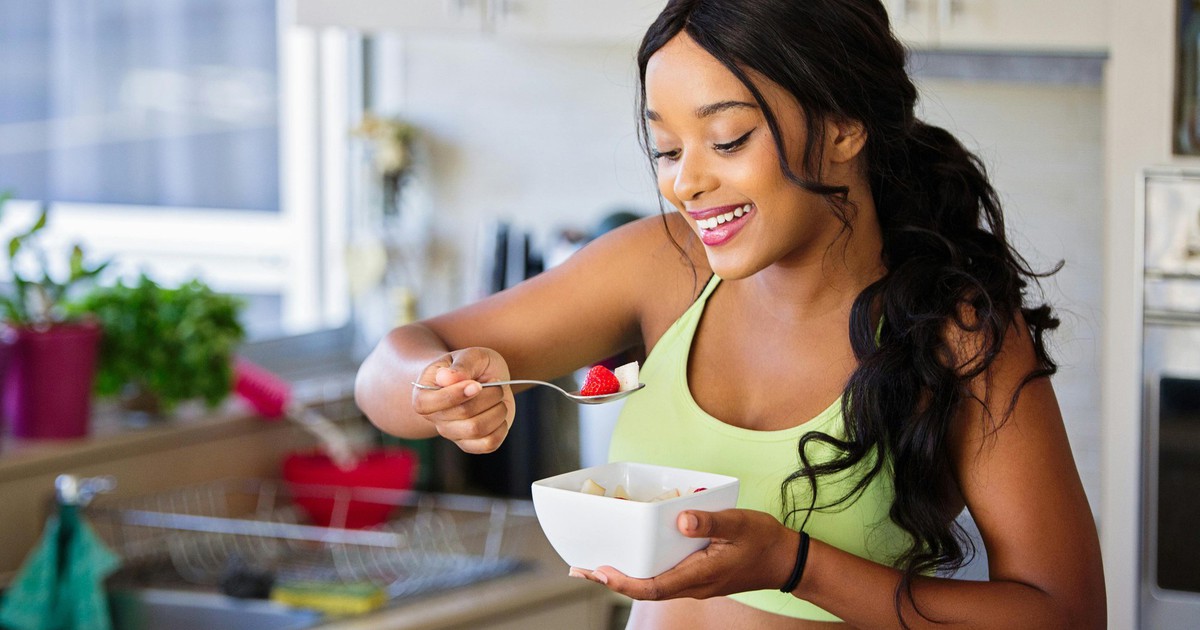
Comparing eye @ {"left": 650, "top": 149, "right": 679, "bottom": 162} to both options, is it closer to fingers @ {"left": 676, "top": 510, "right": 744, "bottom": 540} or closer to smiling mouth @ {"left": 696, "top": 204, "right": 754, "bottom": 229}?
smiling mouth @ {"left": 696, "top": 204, "right": 754, "bottom": 229}

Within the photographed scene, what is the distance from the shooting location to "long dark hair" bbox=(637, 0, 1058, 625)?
1181 mm

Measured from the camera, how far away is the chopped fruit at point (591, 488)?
1.14 m

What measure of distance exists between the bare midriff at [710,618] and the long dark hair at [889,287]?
0.11 meters

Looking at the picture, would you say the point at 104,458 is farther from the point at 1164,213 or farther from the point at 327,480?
the point at 1164,213

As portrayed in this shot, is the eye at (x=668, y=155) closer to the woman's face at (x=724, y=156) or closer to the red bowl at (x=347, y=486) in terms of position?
the woman's face at (x=724, y=156)

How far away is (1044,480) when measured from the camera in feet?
3.85

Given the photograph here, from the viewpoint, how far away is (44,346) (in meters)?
2.23


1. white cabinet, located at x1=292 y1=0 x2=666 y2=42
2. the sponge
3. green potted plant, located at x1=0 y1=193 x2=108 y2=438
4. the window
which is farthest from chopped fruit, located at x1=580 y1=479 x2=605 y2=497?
the window

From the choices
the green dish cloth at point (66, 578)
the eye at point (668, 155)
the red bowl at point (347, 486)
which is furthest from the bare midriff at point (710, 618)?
the red bowl at point (347, 486)

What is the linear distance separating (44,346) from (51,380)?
7 centimetres

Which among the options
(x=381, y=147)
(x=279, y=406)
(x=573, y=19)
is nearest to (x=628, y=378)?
(x=573, y=19)

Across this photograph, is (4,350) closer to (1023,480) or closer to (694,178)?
(694,178)

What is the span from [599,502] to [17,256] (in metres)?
1.57

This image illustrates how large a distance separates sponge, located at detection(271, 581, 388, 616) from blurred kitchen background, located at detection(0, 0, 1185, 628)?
74 centimetres
